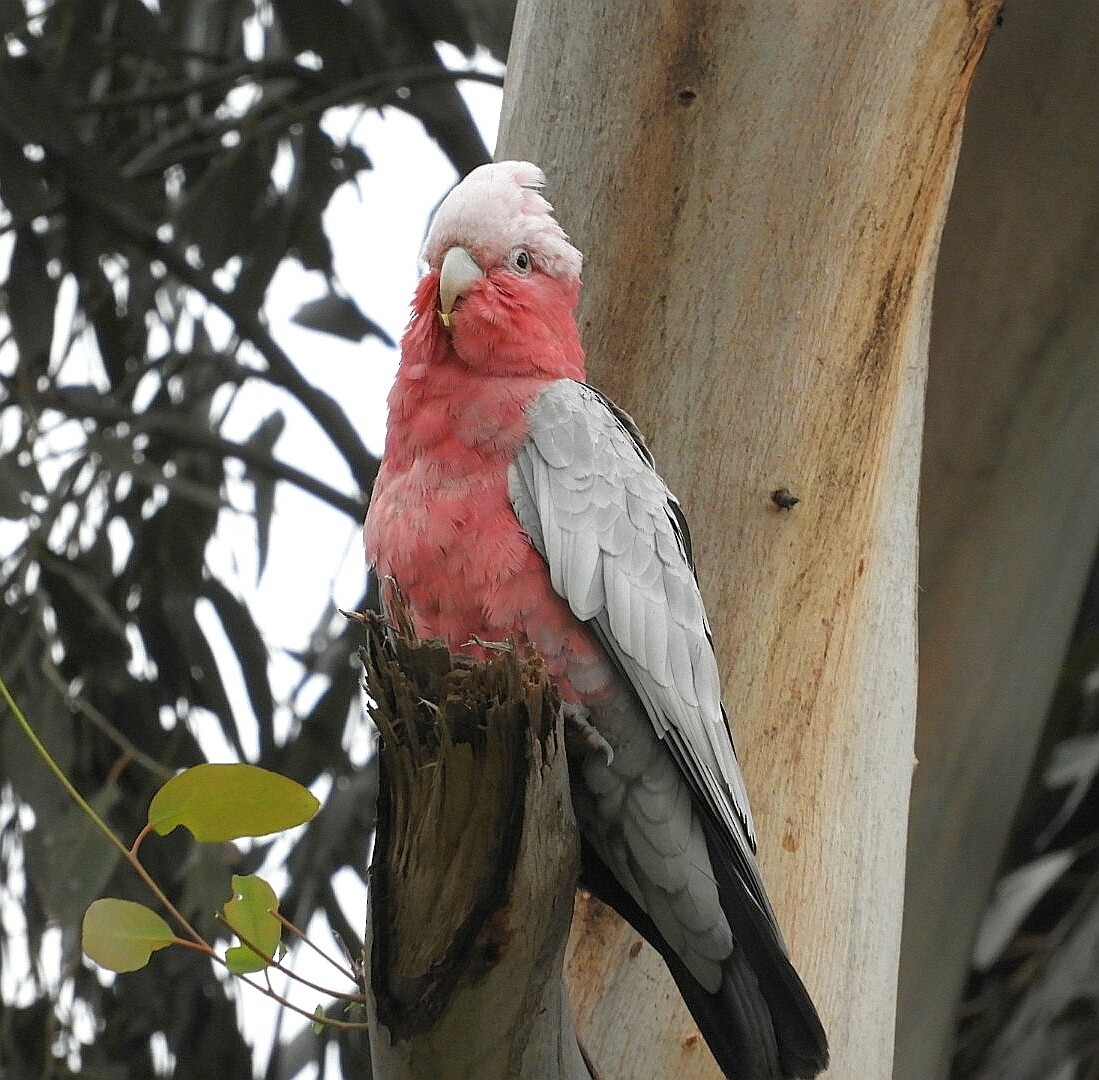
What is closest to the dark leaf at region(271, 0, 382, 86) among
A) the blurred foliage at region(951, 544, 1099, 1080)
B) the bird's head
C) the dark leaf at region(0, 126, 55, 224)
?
the dark leaf at region(0, 126, 55, 224)

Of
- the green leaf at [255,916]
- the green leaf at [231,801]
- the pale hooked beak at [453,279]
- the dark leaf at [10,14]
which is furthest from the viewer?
the dark leaf at [10,14]

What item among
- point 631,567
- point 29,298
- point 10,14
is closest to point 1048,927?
point 631,567

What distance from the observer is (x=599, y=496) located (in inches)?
62.2

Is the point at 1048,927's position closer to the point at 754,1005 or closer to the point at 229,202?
the point at 754,1005

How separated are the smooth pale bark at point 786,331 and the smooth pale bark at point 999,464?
432 millimetres

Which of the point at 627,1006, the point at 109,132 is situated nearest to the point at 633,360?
the point at 627,1006

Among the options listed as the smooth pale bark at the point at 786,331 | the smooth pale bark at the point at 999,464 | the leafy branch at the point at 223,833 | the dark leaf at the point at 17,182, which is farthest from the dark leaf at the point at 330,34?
the leafy branch at the point at 223,833

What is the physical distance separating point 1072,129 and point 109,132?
206 cm

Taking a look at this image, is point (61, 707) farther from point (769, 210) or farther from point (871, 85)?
point (871, 85)

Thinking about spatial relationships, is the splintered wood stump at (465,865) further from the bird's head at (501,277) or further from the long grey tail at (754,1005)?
the bird's head at (501,277)

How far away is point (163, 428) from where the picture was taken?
2836 mm

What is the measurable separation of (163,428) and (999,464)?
1.52 m

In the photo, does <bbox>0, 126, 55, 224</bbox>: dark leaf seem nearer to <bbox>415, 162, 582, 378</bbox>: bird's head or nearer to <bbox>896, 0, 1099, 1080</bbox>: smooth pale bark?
<bbox>415, 162, 582, 378</bbox>: bird's head

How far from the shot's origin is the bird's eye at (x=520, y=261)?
1673 mm
